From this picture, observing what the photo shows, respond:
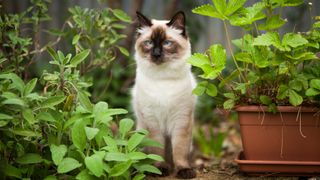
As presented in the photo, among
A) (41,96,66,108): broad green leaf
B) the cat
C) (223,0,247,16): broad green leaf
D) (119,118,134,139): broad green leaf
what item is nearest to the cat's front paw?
the cat

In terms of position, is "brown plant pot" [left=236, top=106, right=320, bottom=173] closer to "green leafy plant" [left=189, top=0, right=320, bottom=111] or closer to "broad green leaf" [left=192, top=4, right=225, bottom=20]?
"green leafy plant" [left=189, top=0, right=320, bottom=111]

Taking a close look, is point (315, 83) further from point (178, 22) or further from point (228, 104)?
point (178, 22)

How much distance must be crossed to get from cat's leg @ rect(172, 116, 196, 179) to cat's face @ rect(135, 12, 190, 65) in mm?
454

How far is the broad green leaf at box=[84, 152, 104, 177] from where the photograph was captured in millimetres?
2246

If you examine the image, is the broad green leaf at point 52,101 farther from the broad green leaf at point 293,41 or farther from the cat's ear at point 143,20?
the broad green leaf at point 293,41

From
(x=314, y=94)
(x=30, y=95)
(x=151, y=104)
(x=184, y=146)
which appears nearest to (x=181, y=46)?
(x=151, y=104)

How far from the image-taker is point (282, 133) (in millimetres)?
2729

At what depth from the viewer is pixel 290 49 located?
2547mm

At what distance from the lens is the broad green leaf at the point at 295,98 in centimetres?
256

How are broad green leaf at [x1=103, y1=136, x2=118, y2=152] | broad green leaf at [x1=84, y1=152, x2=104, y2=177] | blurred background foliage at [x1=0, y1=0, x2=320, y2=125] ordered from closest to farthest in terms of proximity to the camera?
broad green leaf at [x1=84, y1=152, x2=104, y2=177]
broad green leaf at [x1=103, y1=136, x2=118, y2=152]
blurred background foliage at [x1=0, y1=0, x2=320, y2=125]

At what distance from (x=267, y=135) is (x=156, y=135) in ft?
2.49

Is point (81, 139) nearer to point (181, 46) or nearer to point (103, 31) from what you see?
point (181, 46)

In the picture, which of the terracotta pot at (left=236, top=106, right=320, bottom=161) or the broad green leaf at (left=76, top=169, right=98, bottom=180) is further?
the terracotta pot at (left=236, top=106, right=320, bottom=161)

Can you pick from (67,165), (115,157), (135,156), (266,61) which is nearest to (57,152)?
(67,165)
